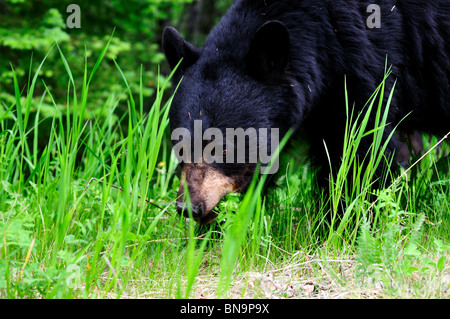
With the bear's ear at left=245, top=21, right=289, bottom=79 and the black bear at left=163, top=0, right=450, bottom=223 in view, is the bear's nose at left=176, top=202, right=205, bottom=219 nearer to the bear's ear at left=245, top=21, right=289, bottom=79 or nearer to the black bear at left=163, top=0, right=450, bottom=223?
the black bear at left=163, top=0, right=450, bottom=223

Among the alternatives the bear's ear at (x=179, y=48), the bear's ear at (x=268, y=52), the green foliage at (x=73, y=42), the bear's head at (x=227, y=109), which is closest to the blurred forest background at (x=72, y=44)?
the green foliage at (x=73, y=42)

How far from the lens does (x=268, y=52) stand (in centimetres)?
292

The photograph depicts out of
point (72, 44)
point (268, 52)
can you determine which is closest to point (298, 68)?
point (268, 52)

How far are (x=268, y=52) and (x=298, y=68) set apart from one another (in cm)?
24

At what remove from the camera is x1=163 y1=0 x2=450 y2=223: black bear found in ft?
9.25

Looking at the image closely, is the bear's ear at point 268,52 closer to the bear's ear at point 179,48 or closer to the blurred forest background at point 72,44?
the bear's ear at point 179,48

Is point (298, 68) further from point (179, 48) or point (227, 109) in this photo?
point (179, 48)

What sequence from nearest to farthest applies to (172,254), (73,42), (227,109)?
(172,254), (227,109), (73,42)

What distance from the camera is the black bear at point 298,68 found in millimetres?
2820

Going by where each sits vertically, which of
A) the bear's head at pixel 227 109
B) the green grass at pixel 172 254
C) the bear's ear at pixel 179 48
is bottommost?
the green grass at pixel 172 254

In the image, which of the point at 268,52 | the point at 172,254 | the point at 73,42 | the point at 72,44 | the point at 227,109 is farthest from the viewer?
the point at 72,44

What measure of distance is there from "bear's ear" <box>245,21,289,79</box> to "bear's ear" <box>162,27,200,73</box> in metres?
0.37

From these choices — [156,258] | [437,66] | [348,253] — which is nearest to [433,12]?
[437,66]
